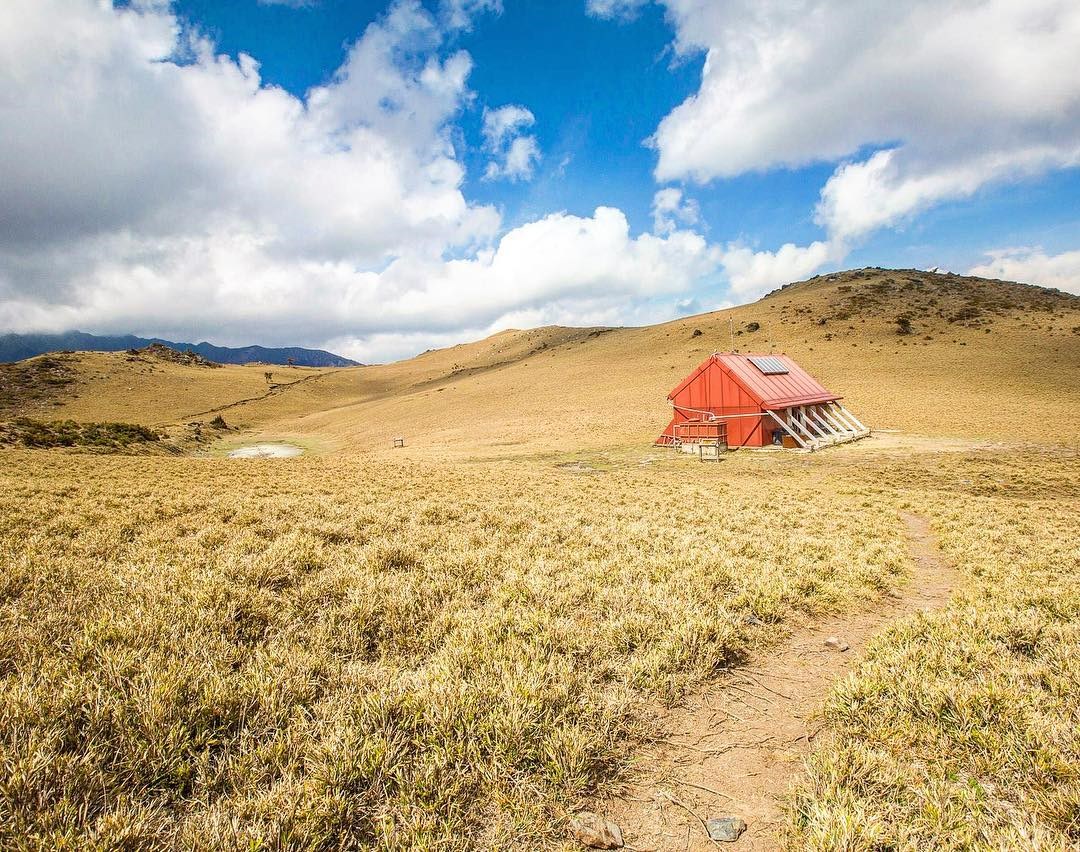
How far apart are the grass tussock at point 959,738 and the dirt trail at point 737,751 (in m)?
0.27

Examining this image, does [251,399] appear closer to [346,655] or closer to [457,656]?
[346,655]

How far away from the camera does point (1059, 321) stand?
7362 centimetres

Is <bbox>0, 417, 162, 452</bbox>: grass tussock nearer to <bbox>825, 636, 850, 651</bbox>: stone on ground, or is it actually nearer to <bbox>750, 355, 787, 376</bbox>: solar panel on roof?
<bbox>825, 636, 850, 651</bbox>: stone on ground

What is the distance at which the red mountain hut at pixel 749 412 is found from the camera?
31.8 meters

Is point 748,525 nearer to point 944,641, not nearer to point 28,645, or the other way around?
point 944,641

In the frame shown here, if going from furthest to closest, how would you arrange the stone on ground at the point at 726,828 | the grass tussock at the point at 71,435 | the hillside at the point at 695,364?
1. the hillside at the point at 695,364
2. the grass tussock at the point at 71,435
3. the stone on ground at the point at 726,828

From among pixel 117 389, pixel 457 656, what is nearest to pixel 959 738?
pixel 457 656

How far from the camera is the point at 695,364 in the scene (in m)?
72.9

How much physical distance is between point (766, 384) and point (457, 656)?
33.5m

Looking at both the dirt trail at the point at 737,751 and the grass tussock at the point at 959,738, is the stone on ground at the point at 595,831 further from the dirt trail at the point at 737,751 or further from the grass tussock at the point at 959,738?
the grass tussock at the point at 959,738

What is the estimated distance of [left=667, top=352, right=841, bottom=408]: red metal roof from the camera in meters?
32.2

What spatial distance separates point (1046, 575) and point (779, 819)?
8765mm

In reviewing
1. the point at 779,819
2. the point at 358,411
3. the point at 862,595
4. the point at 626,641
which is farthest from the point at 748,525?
the point at 358,411

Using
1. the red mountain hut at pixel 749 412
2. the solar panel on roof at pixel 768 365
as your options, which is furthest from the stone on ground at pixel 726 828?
the solar panel on roof at pixel 768 365
